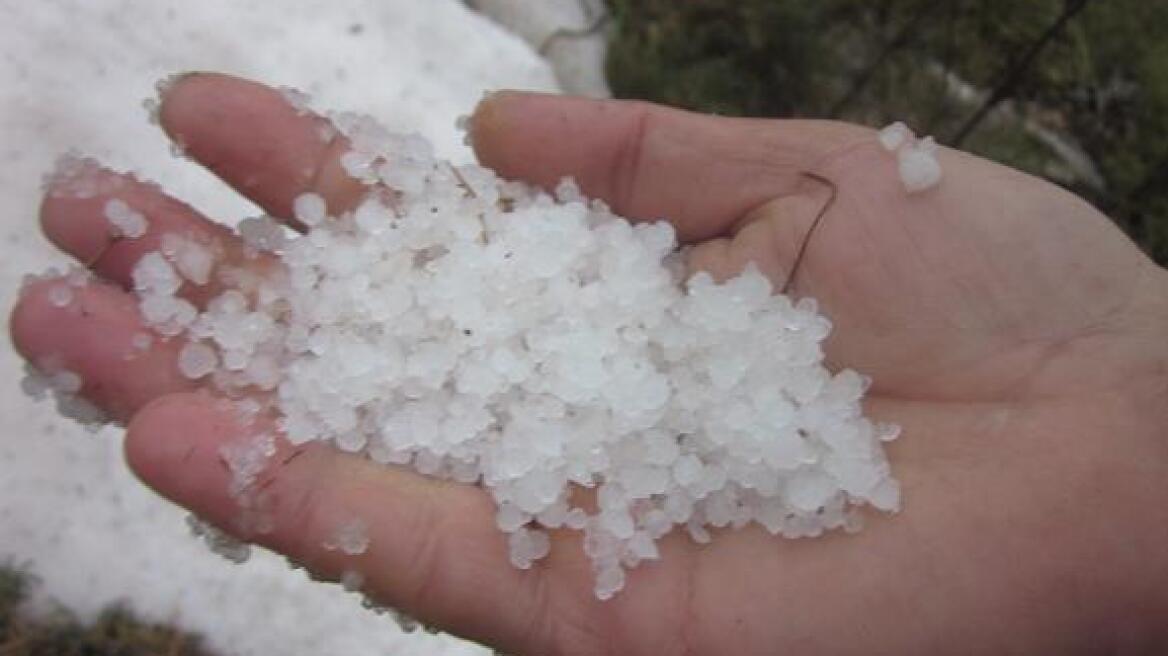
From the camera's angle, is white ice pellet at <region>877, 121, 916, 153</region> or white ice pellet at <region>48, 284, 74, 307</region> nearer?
white ice pellet at <region>48, 284, 74, 307</region>

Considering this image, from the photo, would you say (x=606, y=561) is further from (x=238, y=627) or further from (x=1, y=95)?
(x=1, y=95)

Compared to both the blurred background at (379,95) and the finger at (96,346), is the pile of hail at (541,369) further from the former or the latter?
the blurred background at (379,95)

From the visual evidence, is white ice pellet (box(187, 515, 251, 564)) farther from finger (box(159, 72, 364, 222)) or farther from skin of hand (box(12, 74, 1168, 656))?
finger (box(159, 72, 364, 222))

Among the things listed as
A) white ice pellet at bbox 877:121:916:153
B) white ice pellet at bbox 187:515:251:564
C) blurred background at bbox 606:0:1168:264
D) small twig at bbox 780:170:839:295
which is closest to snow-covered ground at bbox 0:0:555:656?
blurred background at bbox 606:0:1168:264

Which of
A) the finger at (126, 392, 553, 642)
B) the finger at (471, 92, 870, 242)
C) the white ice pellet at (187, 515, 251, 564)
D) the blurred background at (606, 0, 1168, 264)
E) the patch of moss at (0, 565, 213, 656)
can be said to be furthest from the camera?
the blurred background at (606, 0, 1168, 264)

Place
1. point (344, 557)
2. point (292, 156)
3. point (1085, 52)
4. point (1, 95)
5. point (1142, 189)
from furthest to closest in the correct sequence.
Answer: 1. point (1085, 52)
2. point (1142, 189)
3. point (1, 95)
4. point (292, 156)
5. point (344, 557)

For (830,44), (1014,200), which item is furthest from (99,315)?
(830,44)

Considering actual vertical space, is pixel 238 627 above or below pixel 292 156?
below

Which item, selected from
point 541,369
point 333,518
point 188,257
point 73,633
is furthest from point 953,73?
point 73,633
